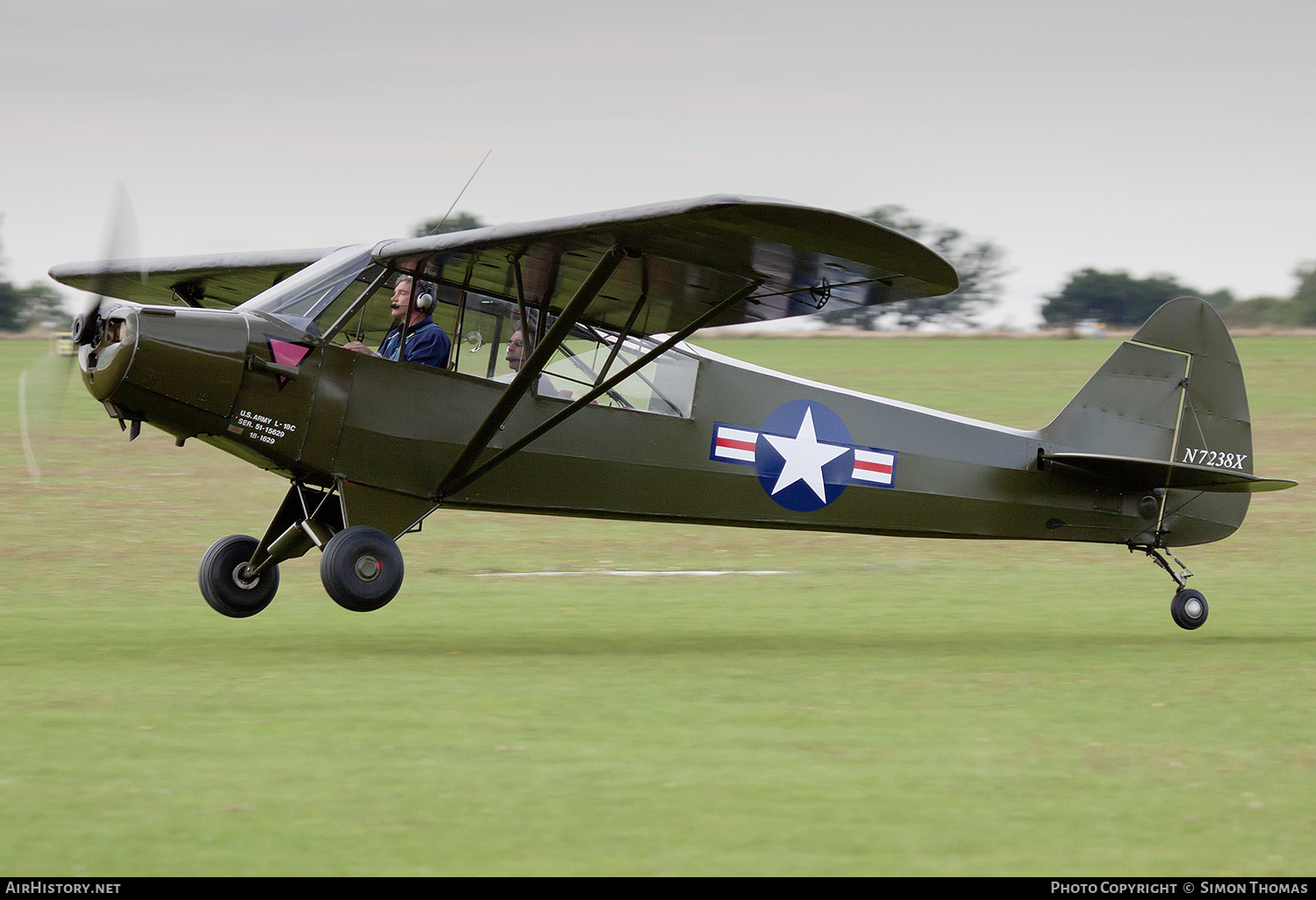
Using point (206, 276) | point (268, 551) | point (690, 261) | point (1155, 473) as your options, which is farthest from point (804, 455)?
point (206, 276)

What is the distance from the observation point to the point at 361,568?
344 inches

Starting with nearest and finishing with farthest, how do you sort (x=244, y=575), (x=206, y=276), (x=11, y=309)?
1. (x=244, y=575)
2. (x=206, y=276)
3. (x=11, y=309)

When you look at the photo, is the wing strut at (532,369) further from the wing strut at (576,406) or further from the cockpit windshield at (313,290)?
the cockpit windshield at (313,290)

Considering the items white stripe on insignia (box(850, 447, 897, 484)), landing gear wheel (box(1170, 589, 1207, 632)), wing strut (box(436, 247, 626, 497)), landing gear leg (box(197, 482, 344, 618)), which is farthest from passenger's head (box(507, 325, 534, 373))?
landing gear wheel (box(1170, 589, 1207, 632))

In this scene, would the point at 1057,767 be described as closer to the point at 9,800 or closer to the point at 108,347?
the point at 9,800

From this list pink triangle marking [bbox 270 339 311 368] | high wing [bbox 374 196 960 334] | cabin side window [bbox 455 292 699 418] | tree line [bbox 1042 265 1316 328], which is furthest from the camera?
tree line [bbox 1042 265 1316 328]

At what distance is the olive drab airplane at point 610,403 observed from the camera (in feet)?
27.8

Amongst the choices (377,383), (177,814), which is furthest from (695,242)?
(177,814)

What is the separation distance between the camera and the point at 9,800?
17.0 feet

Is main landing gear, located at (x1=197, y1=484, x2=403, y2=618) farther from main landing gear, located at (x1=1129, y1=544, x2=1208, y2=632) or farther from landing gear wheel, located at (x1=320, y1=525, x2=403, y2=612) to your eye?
main landing gear, located at (x1=1129, y1=544, x2=1208, y2=632)

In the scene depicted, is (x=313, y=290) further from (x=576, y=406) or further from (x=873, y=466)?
(x=873, y=466)

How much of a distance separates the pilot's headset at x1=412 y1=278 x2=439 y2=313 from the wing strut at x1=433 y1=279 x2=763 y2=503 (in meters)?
1.13

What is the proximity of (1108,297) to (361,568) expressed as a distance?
223 feet

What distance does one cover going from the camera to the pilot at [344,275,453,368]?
9328mm
